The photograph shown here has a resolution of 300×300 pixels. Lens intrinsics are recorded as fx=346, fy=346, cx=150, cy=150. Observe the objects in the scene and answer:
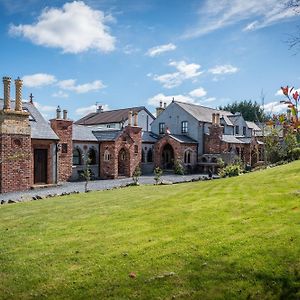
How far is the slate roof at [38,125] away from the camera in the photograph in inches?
1099

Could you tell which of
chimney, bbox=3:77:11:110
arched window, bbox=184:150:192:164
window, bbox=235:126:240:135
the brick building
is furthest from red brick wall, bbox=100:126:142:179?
window, bbox=235:126:240:135

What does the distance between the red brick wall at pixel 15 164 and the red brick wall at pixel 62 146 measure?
511 cm

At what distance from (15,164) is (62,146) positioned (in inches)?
270

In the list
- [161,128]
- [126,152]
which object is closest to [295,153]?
[126,152]

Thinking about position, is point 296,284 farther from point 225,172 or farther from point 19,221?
point 225,172

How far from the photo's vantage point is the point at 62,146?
104 ft

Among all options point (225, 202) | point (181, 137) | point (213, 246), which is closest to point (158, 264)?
point (213, 246)

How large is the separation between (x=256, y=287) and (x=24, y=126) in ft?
74.3

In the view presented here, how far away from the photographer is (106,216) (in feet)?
40.2

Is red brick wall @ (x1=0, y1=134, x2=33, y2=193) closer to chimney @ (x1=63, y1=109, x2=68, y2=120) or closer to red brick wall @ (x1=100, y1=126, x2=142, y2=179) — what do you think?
chimney @ (x1=63, y1=109, x2=68, y2=120)

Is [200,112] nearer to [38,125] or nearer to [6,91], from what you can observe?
[38,125]

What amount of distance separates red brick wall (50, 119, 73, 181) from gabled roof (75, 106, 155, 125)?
69.9ft

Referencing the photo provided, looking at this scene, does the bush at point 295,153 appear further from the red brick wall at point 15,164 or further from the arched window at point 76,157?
the red brick wall at point 15,164

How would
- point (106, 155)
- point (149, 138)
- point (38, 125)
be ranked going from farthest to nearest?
point (149, 138) < point (106, 155) < point (38, 125)
